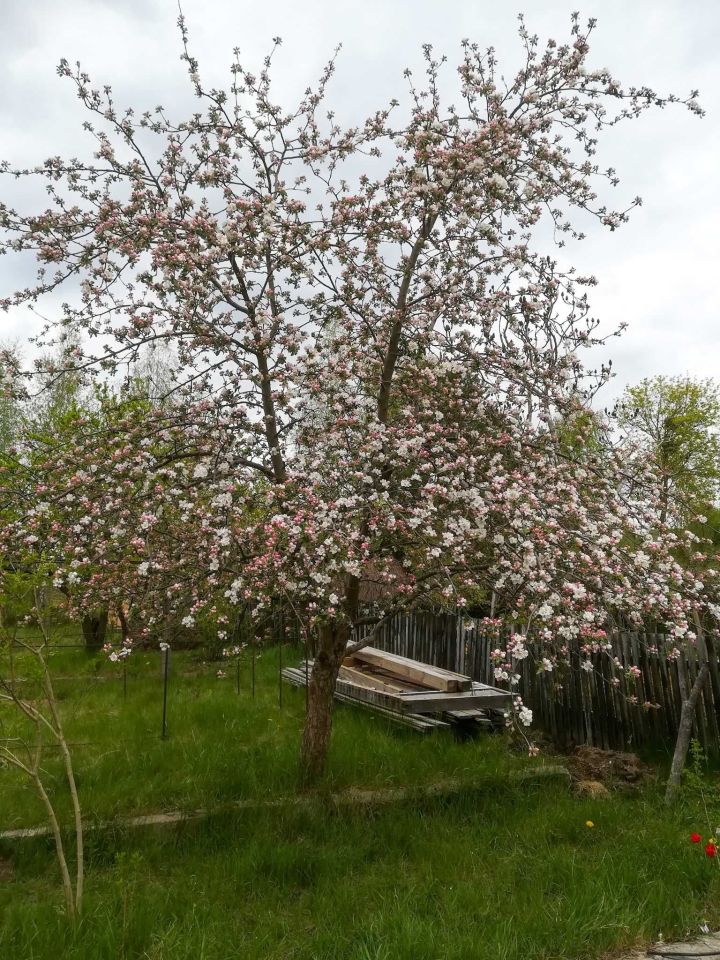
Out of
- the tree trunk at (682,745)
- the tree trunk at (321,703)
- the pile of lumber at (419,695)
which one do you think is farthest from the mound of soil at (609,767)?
the tree trunk at (321,703)

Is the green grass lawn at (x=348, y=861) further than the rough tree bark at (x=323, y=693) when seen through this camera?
No

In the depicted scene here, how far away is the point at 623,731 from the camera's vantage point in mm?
8305

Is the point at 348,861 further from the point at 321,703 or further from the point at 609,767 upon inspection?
the point at 609,767

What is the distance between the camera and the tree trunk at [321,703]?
6.74m

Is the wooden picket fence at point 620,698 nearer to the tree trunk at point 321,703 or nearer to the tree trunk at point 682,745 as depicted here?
the tree trunk at point 682,745

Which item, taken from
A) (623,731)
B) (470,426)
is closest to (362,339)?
(470,426)

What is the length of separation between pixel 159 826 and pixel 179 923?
1555 mm

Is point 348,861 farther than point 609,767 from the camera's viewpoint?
No

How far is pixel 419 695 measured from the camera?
8.30 meters

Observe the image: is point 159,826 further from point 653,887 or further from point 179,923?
point 653,887

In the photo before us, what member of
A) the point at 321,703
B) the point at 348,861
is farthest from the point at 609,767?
the point at 348,861

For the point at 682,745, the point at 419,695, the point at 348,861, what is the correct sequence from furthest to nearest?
the point at 419,695
the point at 682,745
the point at 348,861

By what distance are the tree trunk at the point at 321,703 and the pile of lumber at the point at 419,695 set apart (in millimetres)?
363

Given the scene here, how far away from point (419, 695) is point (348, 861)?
3155mm
